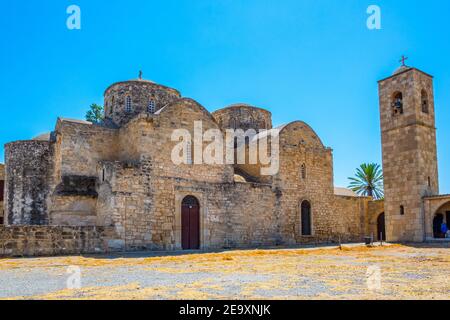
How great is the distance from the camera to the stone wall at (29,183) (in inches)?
789

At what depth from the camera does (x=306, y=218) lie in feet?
74.5

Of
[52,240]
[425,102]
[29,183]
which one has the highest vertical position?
[425,102]

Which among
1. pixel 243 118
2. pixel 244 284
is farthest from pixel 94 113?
pixel 244 284

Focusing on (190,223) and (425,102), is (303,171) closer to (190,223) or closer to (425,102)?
(425,102)

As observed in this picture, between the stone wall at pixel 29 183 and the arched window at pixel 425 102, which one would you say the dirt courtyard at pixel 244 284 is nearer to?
the stone wall at pixel 29 183

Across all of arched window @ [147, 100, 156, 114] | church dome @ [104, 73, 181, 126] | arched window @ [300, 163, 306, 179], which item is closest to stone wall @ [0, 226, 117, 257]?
church dome @ [104, 73, 181, 126]

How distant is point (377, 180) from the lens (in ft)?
124

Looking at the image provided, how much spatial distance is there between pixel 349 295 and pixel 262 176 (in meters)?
16.5

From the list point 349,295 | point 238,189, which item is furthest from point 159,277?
point 238,189

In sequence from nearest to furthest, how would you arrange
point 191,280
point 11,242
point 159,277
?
1. point 191,280
2. point 159,277
3. point 11,242

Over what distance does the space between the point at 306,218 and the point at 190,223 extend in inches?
278

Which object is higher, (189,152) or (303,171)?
(189,152)

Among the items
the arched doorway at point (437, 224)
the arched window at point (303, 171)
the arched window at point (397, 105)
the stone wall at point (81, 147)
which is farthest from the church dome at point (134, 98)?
the arched doorway at point (437, 224)

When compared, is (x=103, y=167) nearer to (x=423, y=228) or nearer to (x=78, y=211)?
(x=78, y=211)
